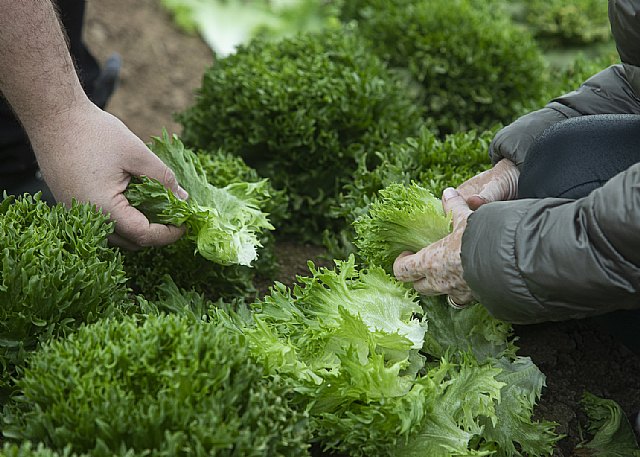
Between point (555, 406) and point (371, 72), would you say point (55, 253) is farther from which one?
point (371, 72)

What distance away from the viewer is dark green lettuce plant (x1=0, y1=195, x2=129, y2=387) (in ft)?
8.06

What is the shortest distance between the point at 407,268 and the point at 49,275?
4.02 feet

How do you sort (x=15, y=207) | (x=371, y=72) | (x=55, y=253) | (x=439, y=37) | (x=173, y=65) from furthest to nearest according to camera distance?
(x=173, y=65)
(x=439, y=37)
(x=371, y=72)
(x=15, y=207)
(x=55, y=253)

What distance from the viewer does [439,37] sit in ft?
16.4

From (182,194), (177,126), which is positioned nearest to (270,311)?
(182,194)

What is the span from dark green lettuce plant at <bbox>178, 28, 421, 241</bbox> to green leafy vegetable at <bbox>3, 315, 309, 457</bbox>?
1.96 meters

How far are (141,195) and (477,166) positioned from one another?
5.34ft

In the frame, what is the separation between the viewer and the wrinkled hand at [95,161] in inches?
112

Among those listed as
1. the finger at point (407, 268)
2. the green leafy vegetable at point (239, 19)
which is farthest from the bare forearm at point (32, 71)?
the green leafy vegetable at point (239, 19)

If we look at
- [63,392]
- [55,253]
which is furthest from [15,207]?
[63,392]

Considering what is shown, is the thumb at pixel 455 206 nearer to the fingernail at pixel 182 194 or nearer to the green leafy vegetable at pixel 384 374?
the green leafy vegetable at pixel 384 374

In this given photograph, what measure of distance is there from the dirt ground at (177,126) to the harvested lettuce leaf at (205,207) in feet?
2.33

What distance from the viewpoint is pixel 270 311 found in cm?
285

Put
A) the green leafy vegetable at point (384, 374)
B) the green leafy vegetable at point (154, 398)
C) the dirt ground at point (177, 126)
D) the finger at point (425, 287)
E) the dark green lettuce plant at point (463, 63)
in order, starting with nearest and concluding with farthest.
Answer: the green leafy vegetable at point (154, 398) < the green leafy vegetable at point (384, 374) < the finger at point (425, 287) < the dirt ground at point (177, 126) < the dark green lettuce plant at point (463, 63)
